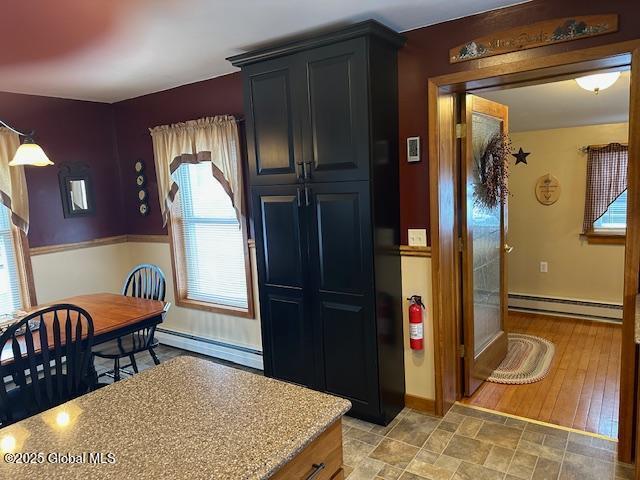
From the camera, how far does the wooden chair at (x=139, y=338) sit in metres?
3.17

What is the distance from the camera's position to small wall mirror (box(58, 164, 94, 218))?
403cm

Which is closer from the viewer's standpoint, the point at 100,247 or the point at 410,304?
the point at 410,304

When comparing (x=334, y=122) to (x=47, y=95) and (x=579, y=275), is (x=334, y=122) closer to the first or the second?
(x=47, y=95)

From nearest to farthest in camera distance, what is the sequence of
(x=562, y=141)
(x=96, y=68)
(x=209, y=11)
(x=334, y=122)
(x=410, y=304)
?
(x=209, y=11) → (x=334, y=122) → (x=410, y=304) → (x=96, y=68) → (x=562, y=141)

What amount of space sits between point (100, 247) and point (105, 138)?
106cm

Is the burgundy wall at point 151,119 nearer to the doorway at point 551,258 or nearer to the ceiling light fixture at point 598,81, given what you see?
the doorway at point 551,258

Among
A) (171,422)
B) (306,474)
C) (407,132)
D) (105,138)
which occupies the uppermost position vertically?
(105,138)

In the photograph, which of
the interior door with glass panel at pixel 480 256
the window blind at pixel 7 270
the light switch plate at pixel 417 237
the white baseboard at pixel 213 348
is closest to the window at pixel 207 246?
the white baseboard at pixel 213 348

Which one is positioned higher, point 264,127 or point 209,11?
point 209,11

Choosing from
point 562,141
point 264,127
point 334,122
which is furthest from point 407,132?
point 562,141

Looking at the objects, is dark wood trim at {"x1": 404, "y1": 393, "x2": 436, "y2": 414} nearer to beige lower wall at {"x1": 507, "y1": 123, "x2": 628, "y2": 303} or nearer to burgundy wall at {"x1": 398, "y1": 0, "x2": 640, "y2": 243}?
burgundy wall at {"x1": 398, "y1": 0, "x2": 640, "y2": 243}

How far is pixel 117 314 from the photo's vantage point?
2.98 m

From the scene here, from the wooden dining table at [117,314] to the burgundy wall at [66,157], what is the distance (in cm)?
96

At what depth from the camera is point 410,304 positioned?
2873 mm
